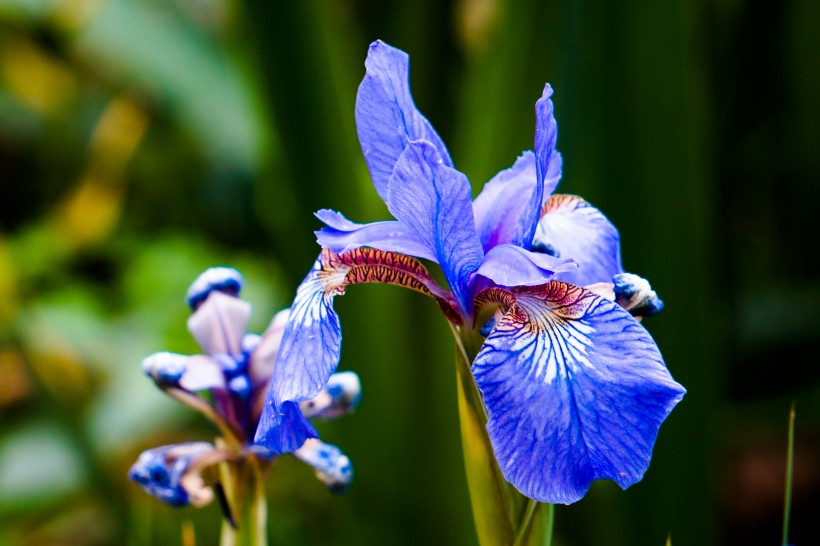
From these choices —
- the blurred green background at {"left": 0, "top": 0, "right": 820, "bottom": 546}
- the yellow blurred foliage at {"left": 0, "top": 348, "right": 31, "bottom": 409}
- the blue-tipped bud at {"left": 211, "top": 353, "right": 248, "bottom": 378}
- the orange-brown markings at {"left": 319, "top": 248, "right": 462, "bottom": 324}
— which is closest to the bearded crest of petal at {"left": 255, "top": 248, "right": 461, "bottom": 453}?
the orange-brown markings at {"left": 319, "top": 248, "right": 462, "bottom": 324}

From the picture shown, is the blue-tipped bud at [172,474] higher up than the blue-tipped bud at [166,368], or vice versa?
the blue-tipped bud at [166,368]

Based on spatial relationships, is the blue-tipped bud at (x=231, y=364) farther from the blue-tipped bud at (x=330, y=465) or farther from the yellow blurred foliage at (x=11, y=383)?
the yellow blurred foliage at (x=11, y=383)

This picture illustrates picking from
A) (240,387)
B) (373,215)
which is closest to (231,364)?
(240,387)

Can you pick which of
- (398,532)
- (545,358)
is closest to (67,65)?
(398,532)

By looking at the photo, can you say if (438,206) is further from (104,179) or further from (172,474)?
(104,179)

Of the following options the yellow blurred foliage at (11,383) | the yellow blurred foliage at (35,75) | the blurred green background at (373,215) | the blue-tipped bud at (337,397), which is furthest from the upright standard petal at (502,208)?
the yellow blurred foliage at (35,75)

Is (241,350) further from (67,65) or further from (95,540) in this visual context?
(67,65)
